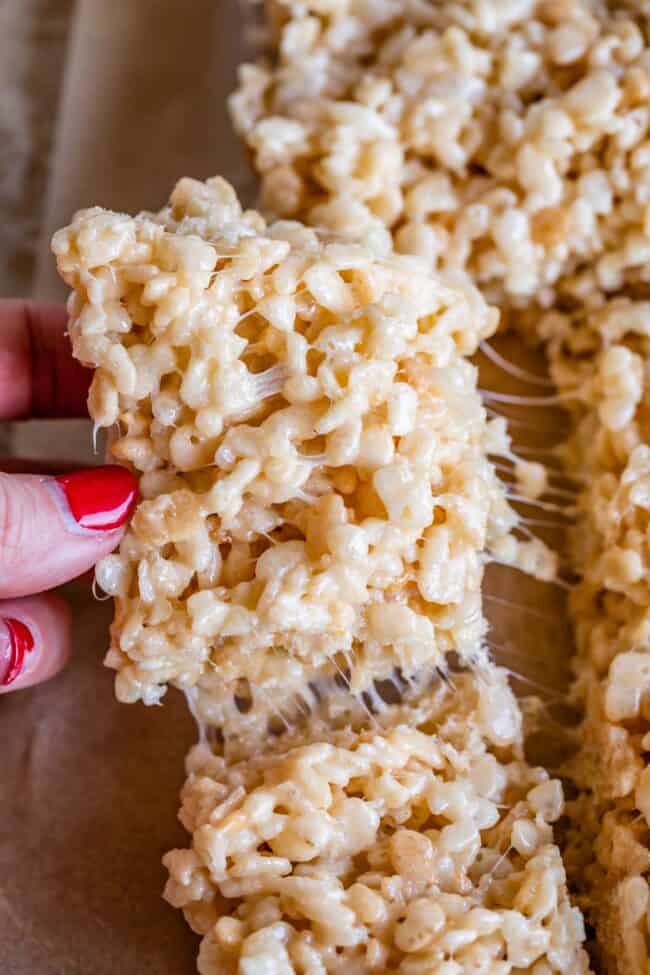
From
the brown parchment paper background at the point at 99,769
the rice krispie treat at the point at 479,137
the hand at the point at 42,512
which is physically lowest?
→ the brown parchment paper background at the point at 99,769

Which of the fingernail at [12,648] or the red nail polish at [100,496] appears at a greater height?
the red nail polish at [100,496]

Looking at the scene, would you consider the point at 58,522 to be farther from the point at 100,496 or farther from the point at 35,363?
the point at 35,363

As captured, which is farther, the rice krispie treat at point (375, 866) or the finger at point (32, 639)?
the finger at point (32, 639)

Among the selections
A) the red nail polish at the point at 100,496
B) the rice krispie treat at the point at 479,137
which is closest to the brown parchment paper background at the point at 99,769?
the rice krispie treat at the point at 479,137

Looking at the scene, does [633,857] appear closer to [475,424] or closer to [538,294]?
[475,424]

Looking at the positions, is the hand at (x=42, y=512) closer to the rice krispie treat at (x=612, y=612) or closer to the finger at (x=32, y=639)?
the finger at (x=32, y=639)
